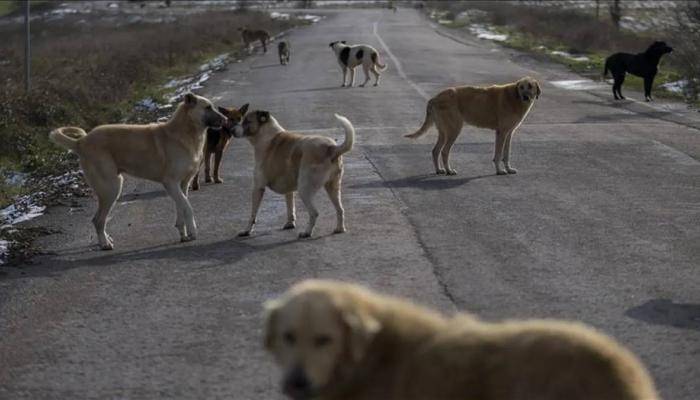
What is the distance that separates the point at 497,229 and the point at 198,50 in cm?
3617

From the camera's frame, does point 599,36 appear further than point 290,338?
Yes

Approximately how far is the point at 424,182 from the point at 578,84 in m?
16.7

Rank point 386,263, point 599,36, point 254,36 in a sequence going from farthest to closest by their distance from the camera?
1. point 599,36
2. point 254,36
3. point 386,263

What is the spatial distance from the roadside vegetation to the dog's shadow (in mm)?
12641

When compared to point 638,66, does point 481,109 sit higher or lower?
higher

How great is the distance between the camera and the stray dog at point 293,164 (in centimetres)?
1133

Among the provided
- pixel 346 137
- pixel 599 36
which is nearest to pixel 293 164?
pixel 346 137

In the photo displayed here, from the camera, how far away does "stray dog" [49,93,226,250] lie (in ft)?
37.3

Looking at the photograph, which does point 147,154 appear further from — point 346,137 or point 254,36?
point 254,36

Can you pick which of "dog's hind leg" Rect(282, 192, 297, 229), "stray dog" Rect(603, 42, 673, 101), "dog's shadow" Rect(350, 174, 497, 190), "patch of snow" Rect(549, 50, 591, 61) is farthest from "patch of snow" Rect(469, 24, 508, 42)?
"dog's hind leg" Rect(282, 192, 297, 229)

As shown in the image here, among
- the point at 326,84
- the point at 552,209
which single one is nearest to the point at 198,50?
the point at 326,84

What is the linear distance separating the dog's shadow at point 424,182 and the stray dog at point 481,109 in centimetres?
67

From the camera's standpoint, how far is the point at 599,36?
48219 mm

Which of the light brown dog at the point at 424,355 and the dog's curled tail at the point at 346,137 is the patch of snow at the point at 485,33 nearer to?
the dog's curled tail at the point at 346,137
